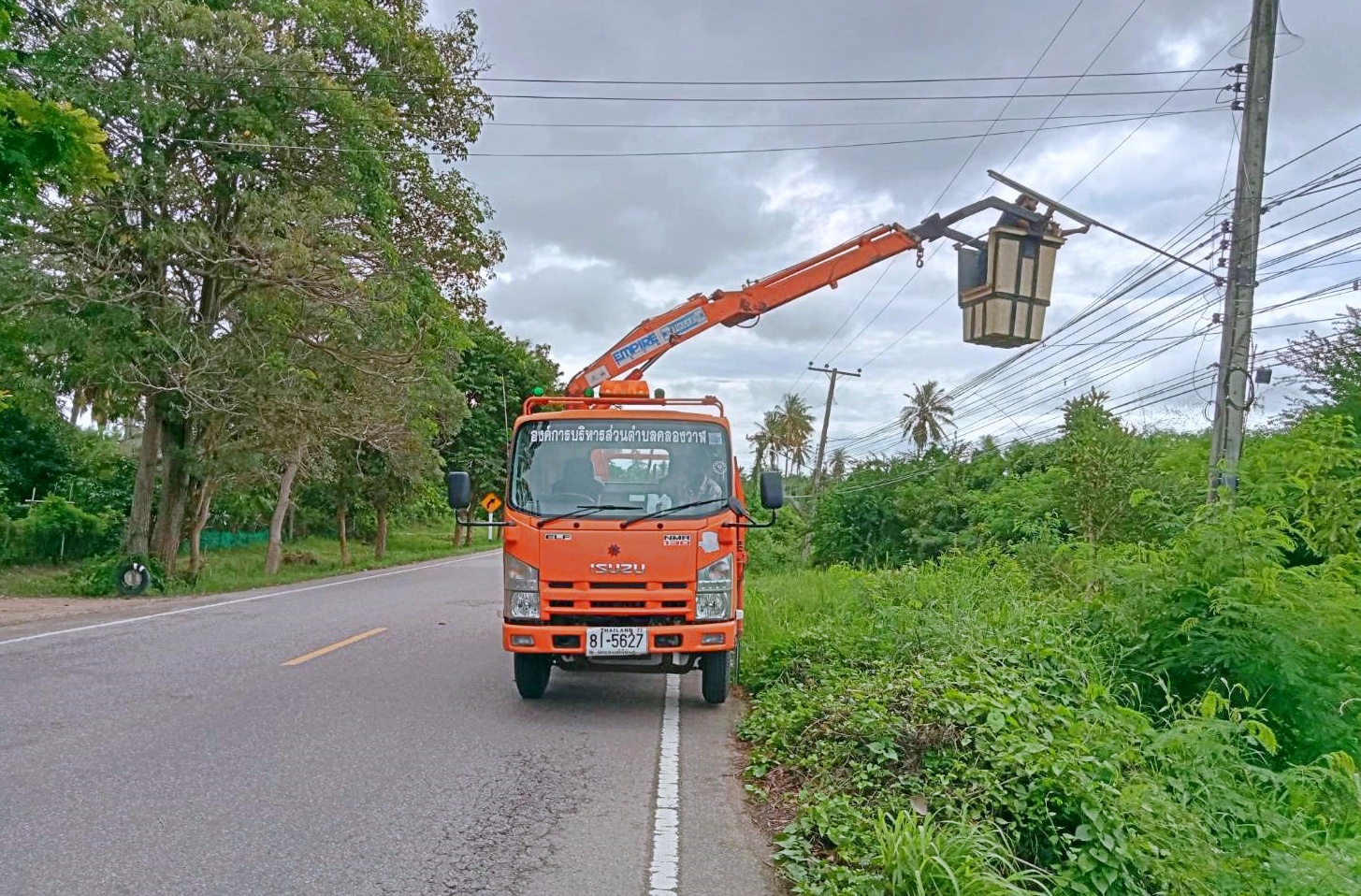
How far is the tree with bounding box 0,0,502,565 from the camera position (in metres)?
16.3

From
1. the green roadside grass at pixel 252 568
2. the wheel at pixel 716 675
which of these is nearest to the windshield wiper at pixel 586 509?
the wheel at pixel 716 675

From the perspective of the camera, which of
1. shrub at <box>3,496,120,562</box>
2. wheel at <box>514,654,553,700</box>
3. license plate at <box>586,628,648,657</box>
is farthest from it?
shrub at <box>3,496,120,562</box>

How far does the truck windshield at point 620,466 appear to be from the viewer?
27.1ft

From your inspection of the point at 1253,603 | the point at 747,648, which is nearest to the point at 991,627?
the point at 1253,603

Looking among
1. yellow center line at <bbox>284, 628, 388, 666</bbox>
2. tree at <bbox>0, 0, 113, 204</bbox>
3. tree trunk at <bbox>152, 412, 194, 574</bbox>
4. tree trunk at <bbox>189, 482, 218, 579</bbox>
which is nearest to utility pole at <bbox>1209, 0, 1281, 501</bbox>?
yellow center line at <bbox>284, 628, 388, 666</bbox>

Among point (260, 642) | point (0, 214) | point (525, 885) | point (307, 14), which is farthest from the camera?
point (307, 14)

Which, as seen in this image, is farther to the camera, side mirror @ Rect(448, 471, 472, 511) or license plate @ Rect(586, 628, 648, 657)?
side mirror @ Rect(448, 471, 472, 511)

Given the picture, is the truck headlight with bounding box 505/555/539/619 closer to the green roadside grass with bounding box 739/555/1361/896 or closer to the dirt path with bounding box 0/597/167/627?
the green roadside grass with bounding box 739/555/1361/896

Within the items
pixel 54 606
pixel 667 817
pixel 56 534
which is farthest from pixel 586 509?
pixel 56 534

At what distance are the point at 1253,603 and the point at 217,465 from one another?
1995cm

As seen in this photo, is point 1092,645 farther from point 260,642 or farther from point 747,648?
point 260,642

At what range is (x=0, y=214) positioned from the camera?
1418 cm

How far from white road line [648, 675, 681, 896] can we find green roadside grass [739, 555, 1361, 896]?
52 cm

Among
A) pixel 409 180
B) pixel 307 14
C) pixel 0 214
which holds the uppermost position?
pixel 307 14
